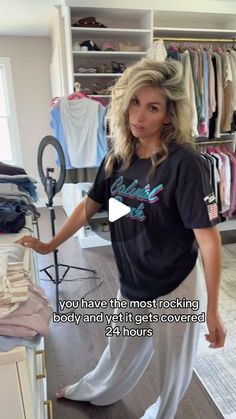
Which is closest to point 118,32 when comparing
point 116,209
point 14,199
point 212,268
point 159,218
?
point 14,199

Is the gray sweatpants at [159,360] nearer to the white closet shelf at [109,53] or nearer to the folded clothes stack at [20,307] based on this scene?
the folded clothes stack at [20,307]

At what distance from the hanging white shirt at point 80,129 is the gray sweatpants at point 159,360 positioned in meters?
1.72

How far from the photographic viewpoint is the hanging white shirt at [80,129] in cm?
260

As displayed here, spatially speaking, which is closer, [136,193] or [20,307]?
[20,307]

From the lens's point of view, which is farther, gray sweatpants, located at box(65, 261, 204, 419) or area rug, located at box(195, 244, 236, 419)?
area rug, located at box(195, 244, 236, 419)

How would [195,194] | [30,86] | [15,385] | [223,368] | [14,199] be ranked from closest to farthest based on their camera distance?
1. [15,385]
2. [195,194]
3. [14,199]
4. [223,368]
5. [30,86]

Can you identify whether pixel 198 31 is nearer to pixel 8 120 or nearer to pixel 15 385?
pixel 8 120

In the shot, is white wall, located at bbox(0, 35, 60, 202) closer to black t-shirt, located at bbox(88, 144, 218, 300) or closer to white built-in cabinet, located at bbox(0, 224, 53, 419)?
black t-shirt, located at bbox(88, 144, 218, 300)

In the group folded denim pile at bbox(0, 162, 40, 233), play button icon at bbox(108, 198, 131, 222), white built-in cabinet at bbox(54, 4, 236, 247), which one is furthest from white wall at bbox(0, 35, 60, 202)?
play button icon at bbox(108, 198, 131, 222)

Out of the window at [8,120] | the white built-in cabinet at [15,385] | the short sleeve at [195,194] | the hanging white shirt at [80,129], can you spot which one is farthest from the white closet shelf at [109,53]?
the white built-in cabinet at [15,385]

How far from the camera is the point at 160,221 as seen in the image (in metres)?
0.95

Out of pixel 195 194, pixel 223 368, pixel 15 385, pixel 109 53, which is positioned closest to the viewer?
pixel 15 385

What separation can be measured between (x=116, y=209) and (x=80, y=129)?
5.80ft

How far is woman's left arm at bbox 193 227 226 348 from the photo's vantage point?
2.90 ft
